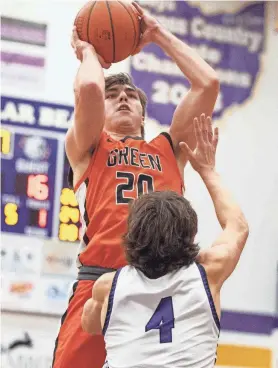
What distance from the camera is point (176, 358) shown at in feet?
9.24

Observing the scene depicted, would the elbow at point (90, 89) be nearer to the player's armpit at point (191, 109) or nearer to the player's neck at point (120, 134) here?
the player's neck at point (120, 134)

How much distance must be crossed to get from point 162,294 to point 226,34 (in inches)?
237

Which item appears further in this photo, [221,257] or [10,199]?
[10,199]

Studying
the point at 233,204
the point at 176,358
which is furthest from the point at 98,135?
the point at 176,358

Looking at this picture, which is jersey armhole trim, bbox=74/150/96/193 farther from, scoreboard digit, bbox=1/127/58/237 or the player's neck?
scoreboard digit, bbox=1/127/58/237

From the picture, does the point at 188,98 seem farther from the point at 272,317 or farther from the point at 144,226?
the point at 272,317

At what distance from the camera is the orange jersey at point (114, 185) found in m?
3.64

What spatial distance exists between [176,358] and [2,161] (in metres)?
4.65

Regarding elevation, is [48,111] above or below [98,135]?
above

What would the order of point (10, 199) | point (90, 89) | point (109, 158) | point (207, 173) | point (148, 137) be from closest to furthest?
point (207, 173)
point (90, 89)
point (109, 158)
point (10, 199)
point (148, 137)

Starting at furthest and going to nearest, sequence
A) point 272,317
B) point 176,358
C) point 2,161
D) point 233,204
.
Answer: point 272,317, point 2,161, point 233,204, point 176,358

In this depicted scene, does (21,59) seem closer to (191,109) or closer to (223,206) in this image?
(191,109)

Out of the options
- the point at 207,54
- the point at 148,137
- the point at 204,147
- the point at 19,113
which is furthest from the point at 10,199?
the point at 204,147

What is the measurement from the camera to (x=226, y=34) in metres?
8.54
